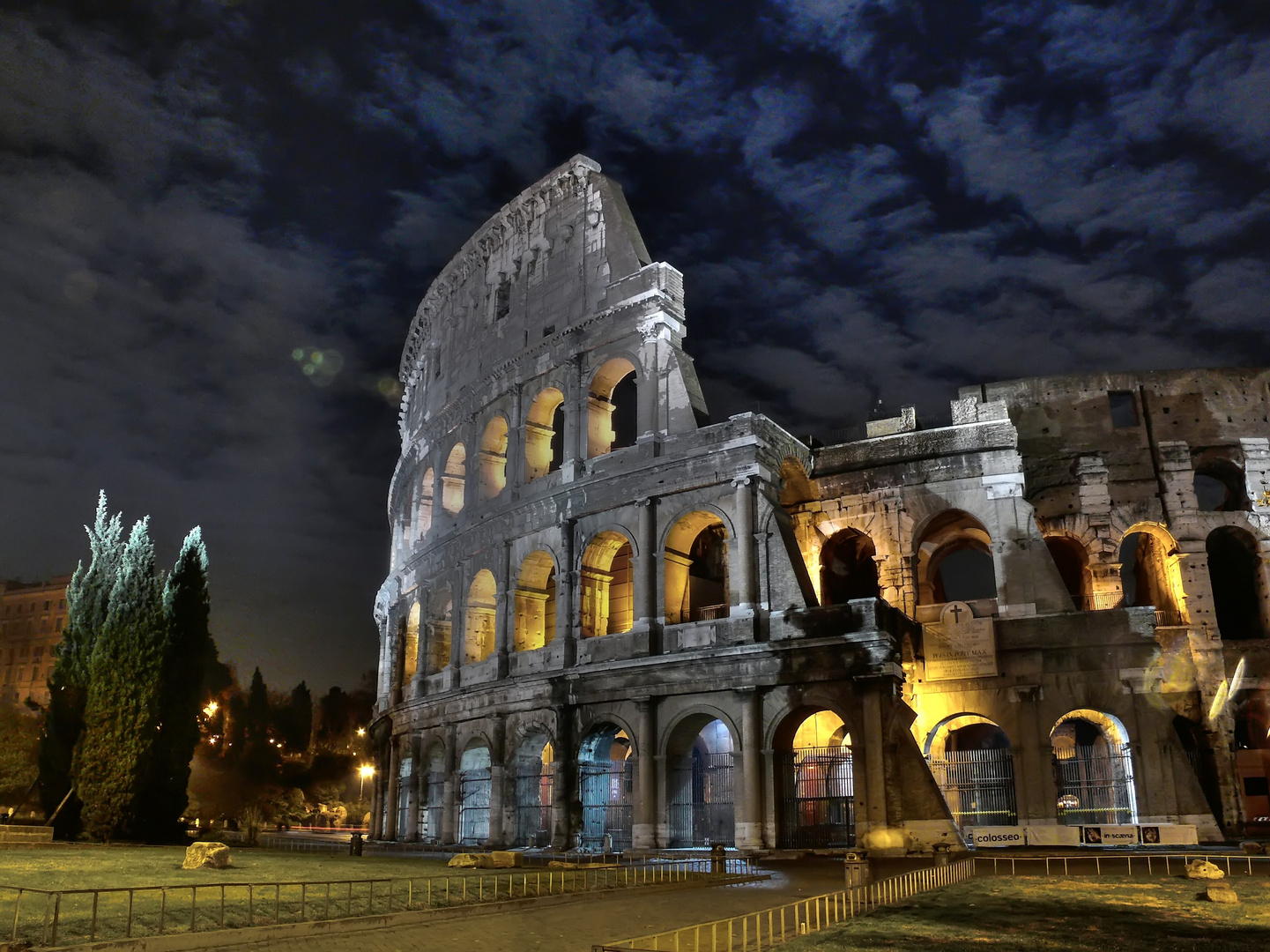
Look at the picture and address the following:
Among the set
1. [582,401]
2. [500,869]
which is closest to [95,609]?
[582,401]

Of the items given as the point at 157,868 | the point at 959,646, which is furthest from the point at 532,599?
the point at 157,868

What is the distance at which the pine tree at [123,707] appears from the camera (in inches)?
925

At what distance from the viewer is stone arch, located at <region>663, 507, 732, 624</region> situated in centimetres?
2389

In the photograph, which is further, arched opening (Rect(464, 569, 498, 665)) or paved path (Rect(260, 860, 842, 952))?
arched opening (Rect(464, 569, 498, 665))

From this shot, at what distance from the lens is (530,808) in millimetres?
25391

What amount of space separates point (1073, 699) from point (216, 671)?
57.9 meters

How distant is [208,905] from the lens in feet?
36.2

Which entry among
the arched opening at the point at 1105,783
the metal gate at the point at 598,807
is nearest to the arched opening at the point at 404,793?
the metal gate at the point at 598,807

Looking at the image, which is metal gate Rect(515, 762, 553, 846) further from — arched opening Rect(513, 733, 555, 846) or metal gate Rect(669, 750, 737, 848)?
metal gate Rect(669, 750, 737, 848)

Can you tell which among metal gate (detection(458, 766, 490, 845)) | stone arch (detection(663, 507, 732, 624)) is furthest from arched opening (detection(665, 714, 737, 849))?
metal gate (detection(458, 766, 490, 845))

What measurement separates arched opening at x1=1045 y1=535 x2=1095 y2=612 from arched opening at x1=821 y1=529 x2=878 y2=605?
4652 millimetres

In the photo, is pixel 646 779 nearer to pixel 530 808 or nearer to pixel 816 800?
pixel 816 800

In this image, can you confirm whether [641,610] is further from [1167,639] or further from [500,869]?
[1167,639]

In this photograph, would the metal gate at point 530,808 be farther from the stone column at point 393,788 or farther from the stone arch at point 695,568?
the stone column at point 393,788
